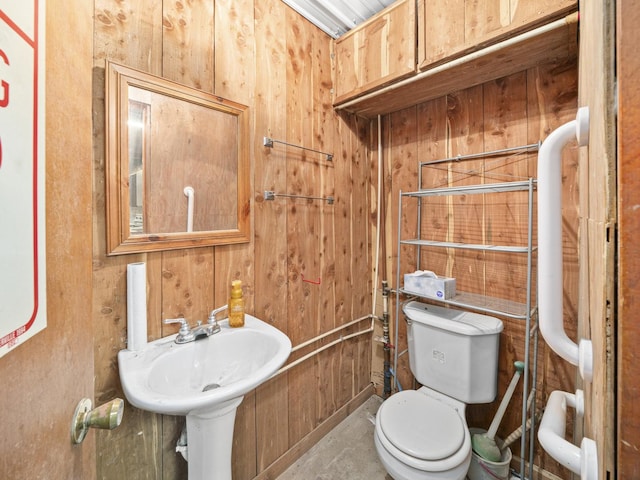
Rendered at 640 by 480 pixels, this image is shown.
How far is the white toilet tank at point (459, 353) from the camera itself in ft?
4.63

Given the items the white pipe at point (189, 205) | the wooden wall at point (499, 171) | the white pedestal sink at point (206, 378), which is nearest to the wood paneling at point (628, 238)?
the white pedestal sink at point (206, 378)

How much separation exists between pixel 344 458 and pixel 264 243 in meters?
1.34

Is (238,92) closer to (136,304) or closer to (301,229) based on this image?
(301,229)

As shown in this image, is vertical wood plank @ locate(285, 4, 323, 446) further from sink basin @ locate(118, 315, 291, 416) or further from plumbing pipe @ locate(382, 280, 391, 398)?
plumbing pipe @ locate(382, 280, 391, 398)

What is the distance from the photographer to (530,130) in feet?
4.75

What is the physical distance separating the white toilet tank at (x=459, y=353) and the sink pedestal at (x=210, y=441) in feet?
3.54

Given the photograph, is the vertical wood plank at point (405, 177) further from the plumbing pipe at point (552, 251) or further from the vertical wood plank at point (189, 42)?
the plumbing pipe at point (552, 251)

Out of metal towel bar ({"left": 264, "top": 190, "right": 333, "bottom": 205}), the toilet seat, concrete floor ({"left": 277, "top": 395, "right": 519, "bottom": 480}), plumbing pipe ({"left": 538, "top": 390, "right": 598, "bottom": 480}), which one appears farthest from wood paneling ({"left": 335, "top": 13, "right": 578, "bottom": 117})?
concrete floor ({"left": 277, "top": 395, "right": 519, "bottom": 480})

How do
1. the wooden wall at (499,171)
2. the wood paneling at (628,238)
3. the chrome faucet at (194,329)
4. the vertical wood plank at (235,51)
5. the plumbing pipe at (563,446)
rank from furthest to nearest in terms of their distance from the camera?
the wooden wall at (499,171) < the vertical wood plank at (235,51) < the chrome faucet at (194,329) < the plumbing pipe at (563,446) < the wood paneling at (628,238)

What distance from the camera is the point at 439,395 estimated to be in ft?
4.99

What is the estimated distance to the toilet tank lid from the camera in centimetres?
140

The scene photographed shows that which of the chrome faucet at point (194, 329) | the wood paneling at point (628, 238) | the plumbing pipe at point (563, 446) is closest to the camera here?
the wood paneling at point (628, 238)

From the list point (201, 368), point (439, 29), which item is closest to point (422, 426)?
point (201, 368)

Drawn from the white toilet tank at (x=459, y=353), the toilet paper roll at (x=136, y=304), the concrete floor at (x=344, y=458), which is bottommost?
the concrete floor at (x=344, y=458)
